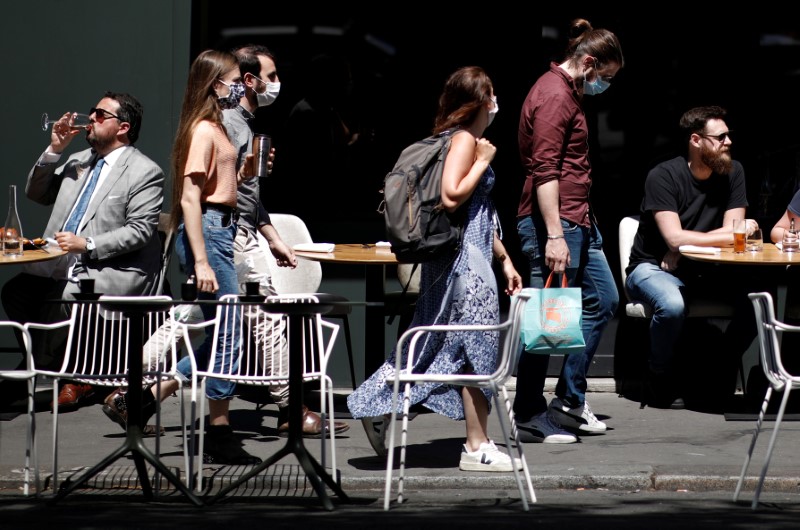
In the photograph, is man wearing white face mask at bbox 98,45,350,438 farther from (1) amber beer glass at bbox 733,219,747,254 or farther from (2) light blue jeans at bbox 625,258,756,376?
(1) amber beer glass at bbox 733,219,747,254

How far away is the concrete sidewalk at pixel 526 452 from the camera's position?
6426 millimetres

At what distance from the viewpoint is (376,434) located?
682cm

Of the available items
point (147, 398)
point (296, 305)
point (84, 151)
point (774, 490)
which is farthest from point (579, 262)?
point (84, 151)

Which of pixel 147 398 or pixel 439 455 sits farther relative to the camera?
pixel 147 398

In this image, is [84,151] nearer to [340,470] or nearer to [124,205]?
[124,205]

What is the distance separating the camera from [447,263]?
6.49 metres

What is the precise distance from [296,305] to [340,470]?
1.21 m

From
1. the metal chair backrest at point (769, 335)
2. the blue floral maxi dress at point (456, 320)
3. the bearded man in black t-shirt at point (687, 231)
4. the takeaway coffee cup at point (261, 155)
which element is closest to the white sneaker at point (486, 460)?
the blue floral maxi dress at point (456, 320)

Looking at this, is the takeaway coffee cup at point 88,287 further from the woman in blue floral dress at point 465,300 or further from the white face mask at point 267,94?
the white face mask at point 267,94

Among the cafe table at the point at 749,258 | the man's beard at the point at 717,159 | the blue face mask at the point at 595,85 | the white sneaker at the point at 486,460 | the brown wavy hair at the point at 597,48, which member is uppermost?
the brown wavy hair at the point at 597,48

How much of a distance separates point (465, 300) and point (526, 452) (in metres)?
1.11

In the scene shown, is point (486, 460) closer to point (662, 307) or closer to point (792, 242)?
point (662, 307)

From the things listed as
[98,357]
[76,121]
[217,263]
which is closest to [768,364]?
[217,263]

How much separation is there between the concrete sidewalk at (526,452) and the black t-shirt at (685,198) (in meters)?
1.13
